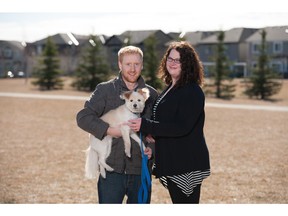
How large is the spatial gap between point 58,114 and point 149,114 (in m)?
16.4

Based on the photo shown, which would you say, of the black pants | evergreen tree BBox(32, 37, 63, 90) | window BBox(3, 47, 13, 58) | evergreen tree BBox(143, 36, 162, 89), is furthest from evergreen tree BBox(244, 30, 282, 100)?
the black pants

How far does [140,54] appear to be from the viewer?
3.77 meters

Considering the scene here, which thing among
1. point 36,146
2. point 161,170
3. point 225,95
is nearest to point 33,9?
point 161,170

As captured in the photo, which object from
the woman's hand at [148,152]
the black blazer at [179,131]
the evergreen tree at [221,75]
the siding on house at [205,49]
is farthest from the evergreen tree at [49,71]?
the black blazer at [179,131]

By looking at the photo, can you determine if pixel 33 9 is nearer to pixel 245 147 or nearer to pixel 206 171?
pixel 206 171

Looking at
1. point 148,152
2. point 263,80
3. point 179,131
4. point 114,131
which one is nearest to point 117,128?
point 114,131

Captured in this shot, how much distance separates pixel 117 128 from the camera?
151 inches

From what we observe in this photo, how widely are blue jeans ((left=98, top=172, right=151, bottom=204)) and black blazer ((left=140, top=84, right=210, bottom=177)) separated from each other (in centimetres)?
25

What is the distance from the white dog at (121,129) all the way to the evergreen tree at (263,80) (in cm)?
2661

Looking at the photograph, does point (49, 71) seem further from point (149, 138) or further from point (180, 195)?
point (180, 195)

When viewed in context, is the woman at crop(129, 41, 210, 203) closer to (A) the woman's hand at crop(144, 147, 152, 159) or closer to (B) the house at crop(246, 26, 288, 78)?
(A) the woman's hand at crop(144, 147, 152, 159)

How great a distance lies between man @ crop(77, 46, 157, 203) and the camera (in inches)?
149

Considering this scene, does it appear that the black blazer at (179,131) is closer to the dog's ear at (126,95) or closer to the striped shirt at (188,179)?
the striped shirt at (188,179)

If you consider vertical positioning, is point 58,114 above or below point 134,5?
below
